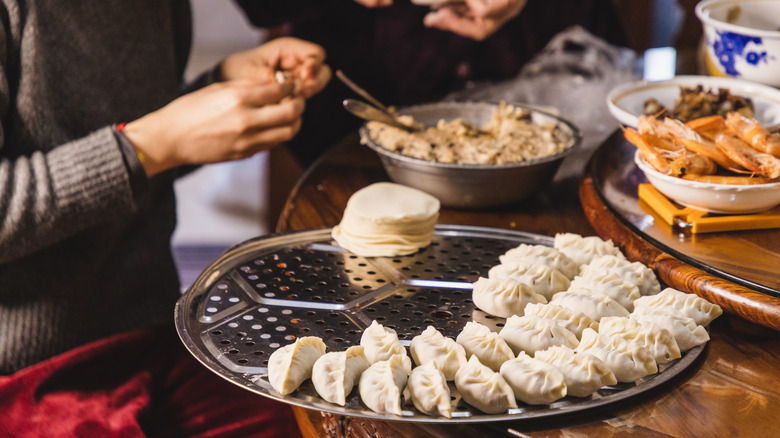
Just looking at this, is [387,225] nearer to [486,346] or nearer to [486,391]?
[486,346]

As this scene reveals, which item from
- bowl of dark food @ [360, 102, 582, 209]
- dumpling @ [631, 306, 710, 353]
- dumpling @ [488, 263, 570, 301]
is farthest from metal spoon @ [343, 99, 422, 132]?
dumpling @ [631, 306, 710, 353]

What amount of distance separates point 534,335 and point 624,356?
13 centimetres

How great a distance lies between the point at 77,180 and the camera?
1.43m

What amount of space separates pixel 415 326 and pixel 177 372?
0.68 meters

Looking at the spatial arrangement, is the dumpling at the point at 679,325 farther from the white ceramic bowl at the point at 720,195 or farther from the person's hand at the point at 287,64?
the person's hand at the point at 287,64

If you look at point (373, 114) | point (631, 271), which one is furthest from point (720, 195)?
point (373, 114)

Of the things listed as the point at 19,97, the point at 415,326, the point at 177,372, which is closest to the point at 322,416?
the point at 415,326

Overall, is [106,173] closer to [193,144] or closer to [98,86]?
[193,144]

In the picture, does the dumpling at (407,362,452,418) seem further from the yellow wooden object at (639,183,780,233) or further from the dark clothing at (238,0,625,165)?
the dark clothing at (238,0,625,165)

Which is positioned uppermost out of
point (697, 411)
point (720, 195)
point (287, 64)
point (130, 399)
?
point (287, 64)

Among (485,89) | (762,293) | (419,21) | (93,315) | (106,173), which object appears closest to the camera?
(762,293)

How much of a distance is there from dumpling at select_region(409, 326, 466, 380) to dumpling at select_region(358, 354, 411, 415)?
0.13 ft

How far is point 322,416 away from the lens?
1.14 metres

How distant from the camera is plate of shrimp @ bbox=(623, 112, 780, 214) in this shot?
125cm
